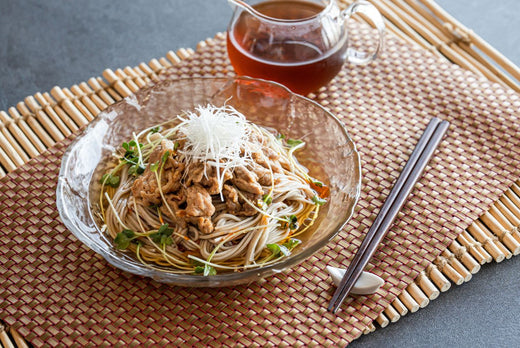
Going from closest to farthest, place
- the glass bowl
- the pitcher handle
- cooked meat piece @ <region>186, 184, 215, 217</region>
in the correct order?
1. the glass bowl
2. cooked meat piece @ <region>186, 184, 215, 217</region>
3. the pitcher handle

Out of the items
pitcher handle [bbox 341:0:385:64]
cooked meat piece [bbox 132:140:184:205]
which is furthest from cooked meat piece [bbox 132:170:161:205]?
pitcher handle [bbox 341:0:385:64]

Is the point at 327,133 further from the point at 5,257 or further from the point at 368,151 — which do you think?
the point at 5,257

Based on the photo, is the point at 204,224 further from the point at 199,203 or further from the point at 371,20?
the point at 371,20

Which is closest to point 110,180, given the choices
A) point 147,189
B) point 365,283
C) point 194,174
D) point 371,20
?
point 147,189

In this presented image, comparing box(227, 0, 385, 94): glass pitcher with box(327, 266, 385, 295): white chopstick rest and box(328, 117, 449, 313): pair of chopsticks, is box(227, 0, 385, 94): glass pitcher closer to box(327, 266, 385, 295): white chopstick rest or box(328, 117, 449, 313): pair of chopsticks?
box(328, 117, 449, 313): pair of chopsticks

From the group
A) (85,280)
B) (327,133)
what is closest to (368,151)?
(327,133)

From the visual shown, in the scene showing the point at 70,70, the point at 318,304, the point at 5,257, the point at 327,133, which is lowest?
Result: the point at 70,70
